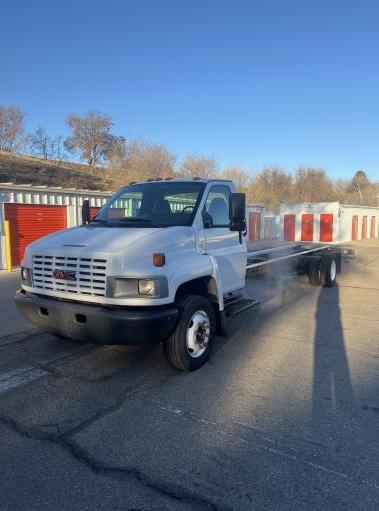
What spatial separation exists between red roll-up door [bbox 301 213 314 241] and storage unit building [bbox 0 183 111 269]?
70.6 ft

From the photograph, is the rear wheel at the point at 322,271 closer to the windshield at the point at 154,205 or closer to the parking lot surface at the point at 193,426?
the parking lot surface at the point at 193,426

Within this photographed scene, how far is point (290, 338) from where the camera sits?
21.3ft

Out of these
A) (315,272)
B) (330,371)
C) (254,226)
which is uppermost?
(254,226)

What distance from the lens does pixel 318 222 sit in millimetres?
32938

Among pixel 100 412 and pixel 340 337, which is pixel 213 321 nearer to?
pixel 100 412

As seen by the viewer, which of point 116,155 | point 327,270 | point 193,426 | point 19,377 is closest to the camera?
point 193,426

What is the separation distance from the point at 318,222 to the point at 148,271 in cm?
3099

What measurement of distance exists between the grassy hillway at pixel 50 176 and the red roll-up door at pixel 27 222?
18.0 meters

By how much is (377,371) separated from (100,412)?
3511 mm

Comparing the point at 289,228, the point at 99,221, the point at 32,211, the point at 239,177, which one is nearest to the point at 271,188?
the point at 239,177

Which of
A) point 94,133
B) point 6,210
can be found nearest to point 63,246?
point 6,210

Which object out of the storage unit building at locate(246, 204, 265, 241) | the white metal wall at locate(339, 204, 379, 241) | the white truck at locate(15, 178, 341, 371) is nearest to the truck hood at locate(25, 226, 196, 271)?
the white truck at locate(15, 178, 341, 371)

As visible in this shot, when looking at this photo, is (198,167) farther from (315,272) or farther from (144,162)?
(315,272)

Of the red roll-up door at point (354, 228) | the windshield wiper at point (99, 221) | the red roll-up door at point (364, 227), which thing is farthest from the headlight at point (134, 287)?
the red roll-up door at point (364, 227)
